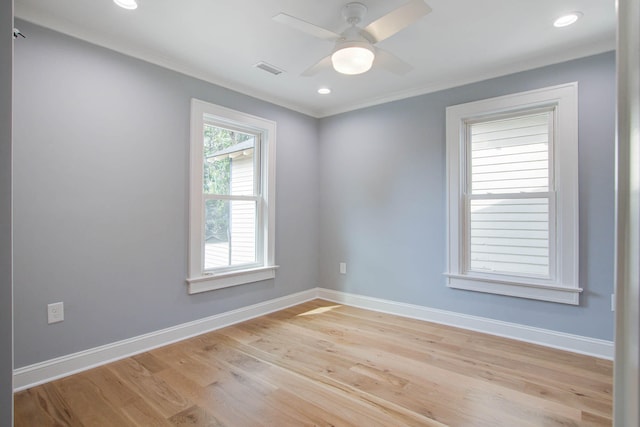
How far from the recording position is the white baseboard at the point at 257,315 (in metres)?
2.22

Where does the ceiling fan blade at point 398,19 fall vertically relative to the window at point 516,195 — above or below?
above

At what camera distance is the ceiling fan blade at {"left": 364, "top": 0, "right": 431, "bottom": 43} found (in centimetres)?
169

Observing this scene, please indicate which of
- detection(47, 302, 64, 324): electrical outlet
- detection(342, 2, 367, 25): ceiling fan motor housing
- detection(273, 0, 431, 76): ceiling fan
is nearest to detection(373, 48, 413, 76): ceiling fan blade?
detection(273, 0, 431, 76): ceiling fan

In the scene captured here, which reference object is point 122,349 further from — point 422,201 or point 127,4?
point 422,201

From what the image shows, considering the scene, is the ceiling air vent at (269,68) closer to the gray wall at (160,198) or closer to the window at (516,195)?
the gray wall at (160,198)

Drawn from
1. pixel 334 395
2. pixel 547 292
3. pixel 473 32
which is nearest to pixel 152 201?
pixel 334 395

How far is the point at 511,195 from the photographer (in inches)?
117

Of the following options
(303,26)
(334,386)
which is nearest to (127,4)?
(303,26)

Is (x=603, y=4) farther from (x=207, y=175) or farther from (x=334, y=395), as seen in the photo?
(x=207, y=175)

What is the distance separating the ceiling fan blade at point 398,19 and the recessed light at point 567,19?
4.03ft

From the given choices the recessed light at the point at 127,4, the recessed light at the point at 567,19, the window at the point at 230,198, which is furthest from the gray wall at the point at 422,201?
the recessed light at the point at 127,4

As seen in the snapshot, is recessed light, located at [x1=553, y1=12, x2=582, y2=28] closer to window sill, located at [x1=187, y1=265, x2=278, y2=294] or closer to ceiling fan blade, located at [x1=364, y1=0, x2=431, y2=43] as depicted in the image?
ceiling fan blade, located at [x1=364, y1=0, x2=431, y2=43]

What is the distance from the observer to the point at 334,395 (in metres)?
2.03

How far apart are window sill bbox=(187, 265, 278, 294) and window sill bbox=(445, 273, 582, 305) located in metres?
1.96
